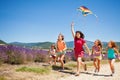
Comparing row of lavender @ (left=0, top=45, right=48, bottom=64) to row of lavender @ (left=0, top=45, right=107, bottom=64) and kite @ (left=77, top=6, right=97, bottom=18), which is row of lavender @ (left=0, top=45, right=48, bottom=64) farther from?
kite @ (left=77, top=6, right=97, bottom=18)

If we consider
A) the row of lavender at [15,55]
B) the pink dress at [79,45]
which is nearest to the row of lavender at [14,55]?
the row of lavender at [15,55]

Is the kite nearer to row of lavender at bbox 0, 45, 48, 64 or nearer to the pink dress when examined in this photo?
the pink dress

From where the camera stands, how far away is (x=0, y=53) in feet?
59.6

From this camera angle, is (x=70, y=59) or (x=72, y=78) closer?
(x=72, y=78)

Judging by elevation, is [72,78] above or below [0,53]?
below

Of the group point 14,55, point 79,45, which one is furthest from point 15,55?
point 79,45

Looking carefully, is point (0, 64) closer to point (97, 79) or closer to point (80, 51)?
point (80, 51)

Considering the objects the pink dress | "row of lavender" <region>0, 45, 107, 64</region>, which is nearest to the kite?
the pink dress

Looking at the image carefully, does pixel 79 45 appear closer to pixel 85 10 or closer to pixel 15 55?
pixel 85 10

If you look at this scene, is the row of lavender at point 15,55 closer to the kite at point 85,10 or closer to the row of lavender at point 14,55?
the row of lavender at point 14,55

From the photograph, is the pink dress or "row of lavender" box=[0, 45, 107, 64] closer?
the pink dress

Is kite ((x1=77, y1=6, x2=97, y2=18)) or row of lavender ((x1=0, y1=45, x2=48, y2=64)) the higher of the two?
kite ((x1=77, y1=6, x2=97, y2=18))

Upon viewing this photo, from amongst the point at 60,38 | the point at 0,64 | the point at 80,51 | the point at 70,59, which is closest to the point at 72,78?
the point at 80,51

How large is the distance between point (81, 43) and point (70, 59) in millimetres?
13007
